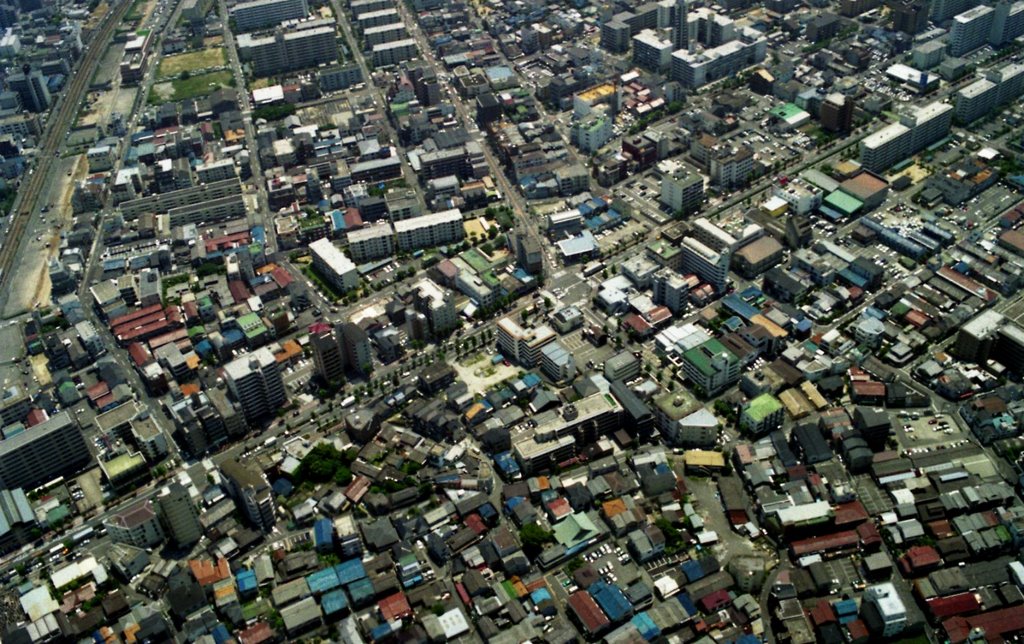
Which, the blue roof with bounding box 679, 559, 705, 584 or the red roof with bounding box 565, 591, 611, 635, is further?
the blue roof with bounding box 679, 559, 705, 584

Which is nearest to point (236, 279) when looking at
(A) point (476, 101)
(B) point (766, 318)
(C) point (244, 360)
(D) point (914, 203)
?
(C) point (244, 360)

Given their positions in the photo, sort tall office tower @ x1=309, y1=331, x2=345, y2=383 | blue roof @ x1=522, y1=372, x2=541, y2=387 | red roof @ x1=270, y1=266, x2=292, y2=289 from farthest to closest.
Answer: red roof @ x1=270, y1=266, x2=292, y2=289, tall office tower @ x1=309, y1=331, x2=345, y2=383, blue roof @ x1=522, y1=372, x2=541, y2=387

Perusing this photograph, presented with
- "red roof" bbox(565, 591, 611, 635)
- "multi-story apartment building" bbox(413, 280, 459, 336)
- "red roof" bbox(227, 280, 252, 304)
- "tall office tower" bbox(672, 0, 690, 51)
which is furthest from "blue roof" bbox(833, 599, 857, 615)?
"tall office tower" bbox(672, 0, 690, 51)

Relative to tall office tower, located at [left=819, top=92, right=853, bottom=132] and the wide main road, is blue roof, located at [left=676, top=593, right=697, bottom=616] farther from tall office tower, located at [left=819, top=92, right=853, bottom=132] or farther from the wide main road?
the wide main road

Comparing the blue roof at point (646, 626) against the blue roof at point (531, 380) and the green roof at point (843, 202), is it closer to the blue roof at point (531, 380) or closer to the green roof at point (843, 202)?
the blue roof at point (531, 380)

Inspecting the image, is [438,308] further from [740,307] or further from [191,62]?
[191,62]

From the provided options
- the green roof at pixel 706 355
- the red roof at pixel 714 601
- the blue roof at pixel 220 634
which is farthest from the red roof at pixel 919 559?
the blue roof at pixel 220 634
